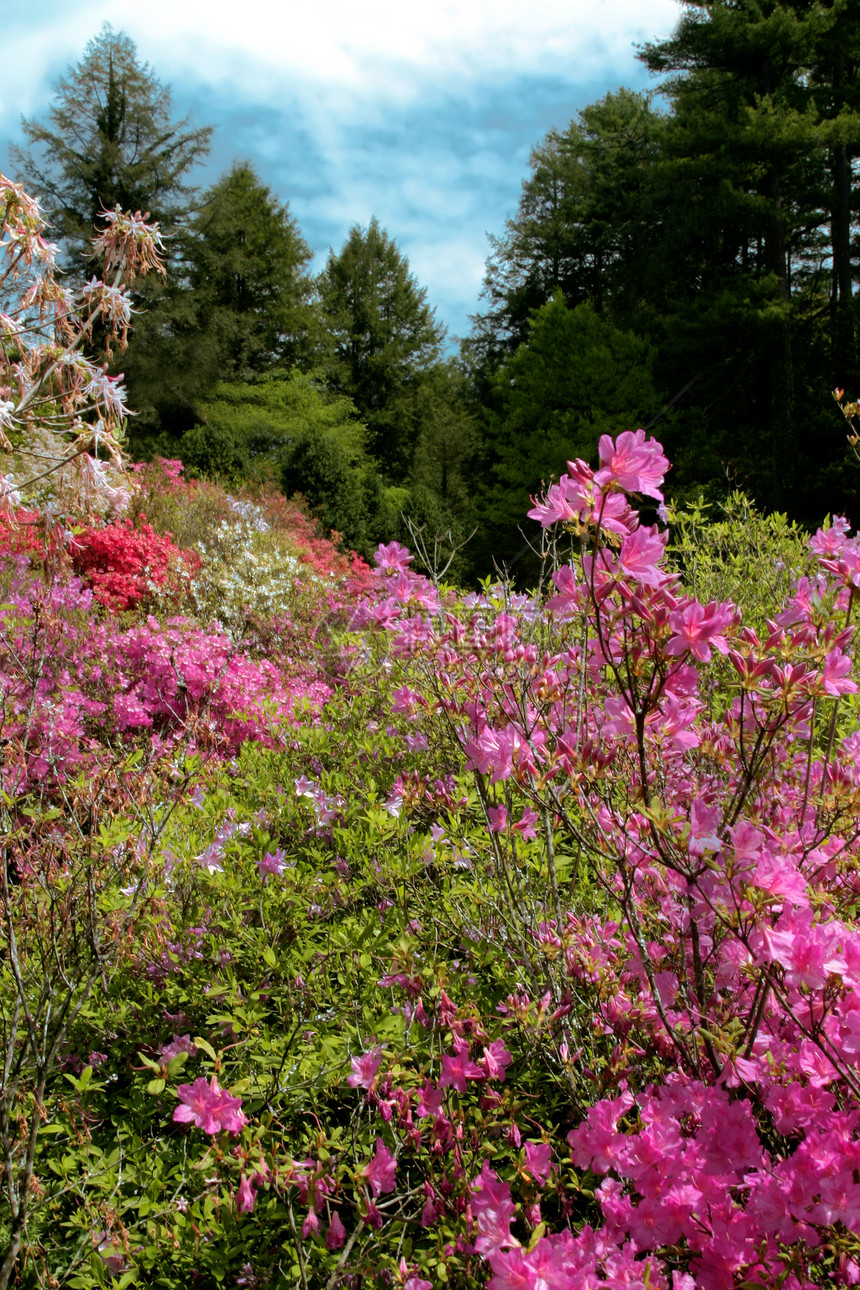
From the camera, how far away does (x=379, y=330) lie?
30812 millimetres

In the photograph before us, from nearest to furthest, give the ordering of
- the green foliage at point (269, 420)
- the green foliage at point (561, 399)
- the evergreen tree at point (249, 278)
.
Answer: the green foliage at point (561, 399)
the green foliage at point (269, 420)
the evergreen tree at point (249, 278)

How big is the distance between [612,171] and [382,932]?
1040 inches

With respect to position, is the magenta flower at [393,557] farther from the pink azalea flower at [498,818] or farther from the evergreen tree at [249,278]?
the evergreen tree at [249,278]

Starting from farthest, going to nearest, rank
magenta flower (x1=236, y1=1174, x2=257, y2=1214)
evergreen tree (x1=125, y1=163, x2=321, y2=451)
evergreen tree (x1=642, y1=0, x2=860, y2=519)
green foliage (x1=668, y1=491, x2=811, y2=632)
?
evergreen tree (x1=125, y1=163, x2=321, y2=451) → evergreen tree (x1=642, y1=0, x2=860, y2=519) → green foliage (x1=668, y1=491, x2=811, y2=632) → magenta flower (x1=236, y1=1174, x2=257, y2=1214)

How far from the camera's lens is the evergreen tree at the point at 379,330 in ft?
96.3

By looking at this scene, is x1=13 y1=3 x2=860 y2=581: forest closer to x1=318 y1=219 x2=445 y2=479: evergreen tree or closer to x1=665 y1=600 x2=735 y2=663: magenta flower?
x1=318 y1=219 x2=445 y2=479: evergreen tree

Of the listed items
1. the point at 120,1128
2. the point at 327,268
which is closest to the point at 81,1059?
the point at 120,1128

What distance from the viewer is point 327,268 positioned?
1232 inches

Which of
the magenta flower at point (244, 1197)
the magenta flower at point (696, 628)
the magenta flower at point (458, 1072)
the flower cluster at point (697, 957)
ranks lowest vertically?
the magenta flower at point (244, 1197)

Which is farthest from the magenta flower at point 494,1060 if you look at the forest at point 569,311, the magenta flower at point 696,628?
the forest at point 569,311

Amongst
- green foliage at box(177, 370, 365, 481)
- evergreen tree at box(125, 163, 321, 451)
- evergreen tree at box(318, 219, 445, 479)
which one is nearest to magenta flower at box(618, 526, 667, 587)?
green foliage at box(177, 370, 365, 481)

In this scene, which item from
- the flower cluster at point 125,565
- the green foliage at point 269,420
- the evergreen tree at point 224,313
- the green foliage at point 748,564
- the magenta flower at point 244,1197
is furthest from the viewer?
the evergreen tree at point 224,313

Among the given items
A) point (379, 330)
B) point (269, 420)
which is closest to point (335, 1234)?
point (269, 420)

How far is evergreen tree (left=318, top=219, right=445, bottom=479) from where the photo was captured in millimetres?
29344
